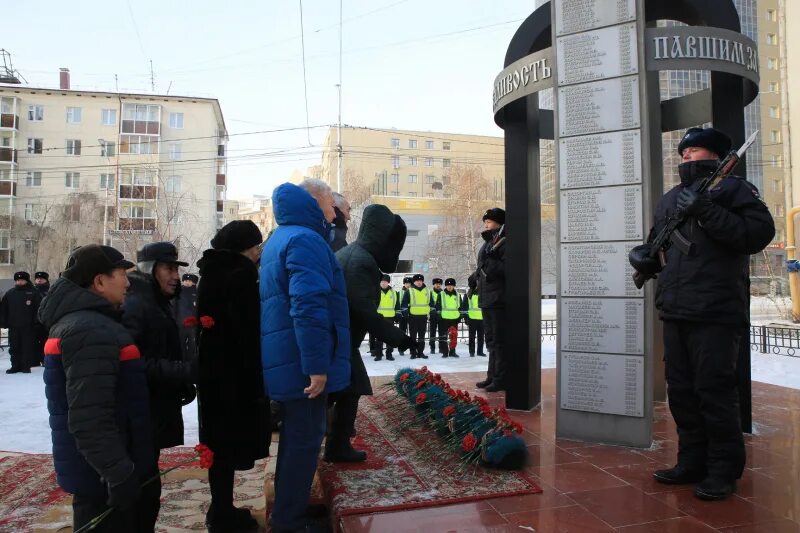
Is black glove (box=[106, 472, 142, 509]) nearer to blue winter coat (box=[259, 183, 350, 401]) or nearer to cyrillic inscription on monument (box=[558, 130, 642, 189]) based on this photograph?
blue winter coat (box=[259, 183, 350, 401])

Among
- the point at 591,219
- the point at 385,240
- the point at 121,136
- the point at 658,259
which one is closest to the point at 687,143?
the point at 658,259

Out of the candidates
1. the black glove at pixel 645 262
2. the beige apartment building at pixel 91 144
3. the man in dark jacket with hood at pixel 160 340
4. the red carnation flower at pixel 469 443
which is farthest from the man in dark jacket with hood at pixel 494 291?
the beige apartment building at pixel 91 144

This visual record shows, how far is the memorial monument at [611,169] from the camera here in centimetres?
400

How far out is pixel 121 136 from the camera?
39594mm

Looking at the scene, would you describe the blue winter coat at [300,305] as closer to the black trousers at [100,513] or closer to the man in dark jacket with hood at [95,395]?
the man in dark jacket with hood at [95,395]

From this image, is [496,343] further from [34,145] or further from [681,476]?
[34,145]

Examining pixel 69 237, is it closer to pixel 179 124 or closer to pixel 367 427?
pixel 179 124

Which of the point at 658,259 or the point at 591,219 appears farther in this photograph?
the point at 591,219

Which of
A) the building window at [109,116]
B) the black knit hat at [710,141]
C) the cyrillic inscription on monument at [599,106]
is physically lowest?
the black knit hat at [710,141]

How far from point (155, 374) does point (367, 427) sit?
2380 millimetres

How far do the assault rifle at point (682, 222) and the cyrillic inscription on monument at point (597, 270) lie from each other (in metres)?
0.55

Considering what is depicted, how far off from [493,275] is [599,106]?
2.73 m

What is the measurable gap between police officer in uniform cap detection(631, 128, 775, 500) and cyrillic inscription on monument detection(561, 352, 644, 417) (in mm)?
641

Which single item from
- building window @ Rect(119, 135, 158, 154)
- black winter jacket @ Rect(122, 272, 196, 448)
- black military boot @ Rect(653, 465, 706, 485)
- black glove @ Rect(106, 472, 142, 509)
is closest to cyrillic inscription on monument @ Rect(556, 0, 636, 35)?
black military boot @ Rect(653, 465, 706, 485)
